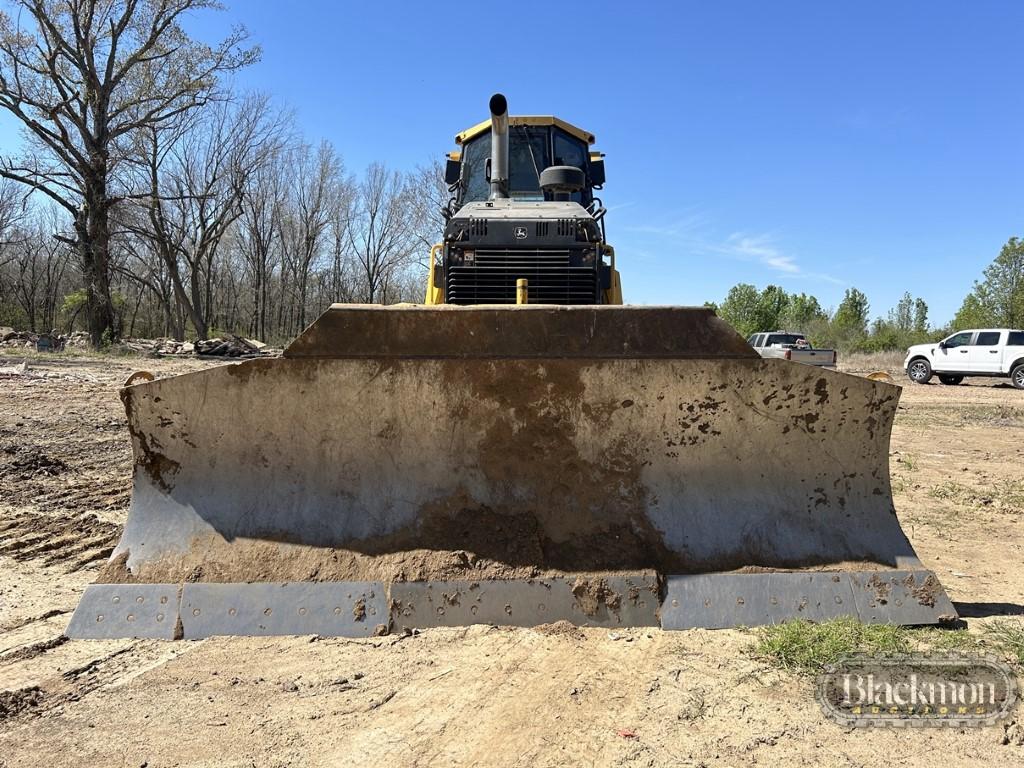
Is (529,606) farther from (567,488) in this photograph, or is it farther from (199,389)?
(199,389)

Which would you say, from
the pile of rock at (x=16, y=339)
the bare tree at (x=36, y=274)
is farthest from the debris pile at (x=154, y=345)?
the bare tree at (x=36, y=274)

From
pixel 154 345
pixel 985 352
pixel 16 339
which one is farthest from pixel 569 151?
pixel 16 339

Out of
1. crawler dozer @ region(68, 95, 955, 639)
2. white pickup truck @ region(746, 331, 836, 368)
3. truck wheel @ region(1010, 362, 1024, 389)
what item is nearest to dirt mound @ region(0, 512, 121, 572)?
crawler dozer @ region(68, 95, 955, 639)

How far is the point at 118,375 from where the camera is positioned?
49.5ft

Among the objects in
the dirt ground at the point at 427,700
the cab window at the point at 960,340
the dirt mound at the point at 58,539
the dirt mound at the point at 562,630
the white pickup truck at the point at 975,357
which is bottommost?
the dirt mound at the point at 58,539

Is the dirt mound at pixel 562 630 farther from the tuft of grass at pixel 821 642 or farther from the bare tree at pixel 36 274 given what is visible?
the bare tree at pixel 36 274

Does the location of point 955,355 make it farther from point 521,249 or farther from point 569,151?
point 521,249

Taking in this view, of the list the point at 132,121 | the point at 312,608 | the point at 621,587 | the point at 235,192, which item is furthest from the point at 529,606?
the point at 235,192

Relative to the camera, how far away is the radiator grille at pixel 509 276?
477 cm

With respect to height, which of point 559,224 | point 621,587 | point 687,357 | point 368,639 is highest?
point 559,224

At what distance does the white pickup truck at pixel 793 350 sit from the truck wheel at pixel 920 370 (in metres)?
2.50

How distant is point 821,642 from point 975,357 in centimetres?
2182

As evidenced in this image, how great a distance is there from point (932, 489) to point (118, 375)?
15.7 m

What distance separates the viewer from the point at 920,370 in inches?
867
